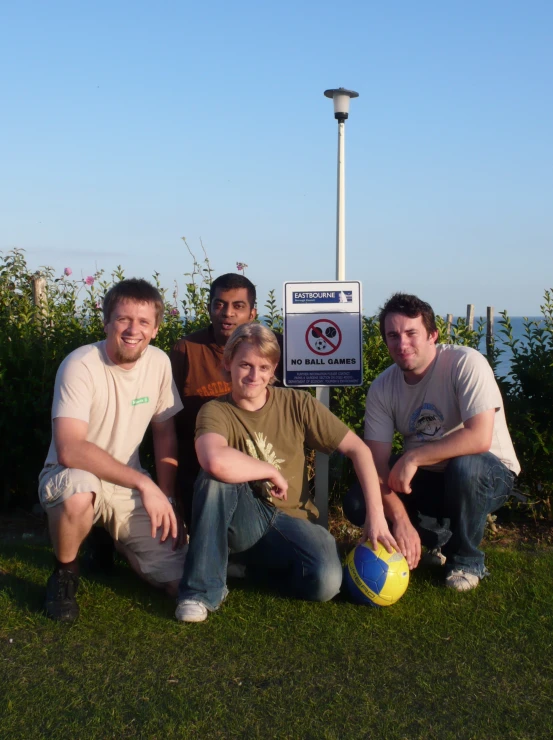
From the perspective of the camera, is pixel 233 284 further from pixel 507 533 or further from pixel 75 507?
pixel 507 533

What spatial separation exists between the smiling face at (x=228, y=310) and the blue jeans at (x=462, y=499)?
52.1 inches

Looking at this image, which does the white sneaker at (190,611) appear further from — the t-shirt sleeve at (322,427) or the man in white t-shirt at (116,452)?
the t-shirt sleeve at (322,427)

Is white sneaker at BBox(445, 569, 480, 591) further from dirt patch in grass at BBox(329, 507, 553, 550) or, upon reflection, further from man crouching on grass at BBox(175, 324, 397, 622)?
dirt patch in grass at BBox(329, 507, 553, 550)

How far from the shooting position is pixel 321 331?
5.02 m

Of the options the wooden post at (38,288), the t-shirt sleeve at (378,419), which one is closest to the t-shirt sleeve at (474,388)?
the t-shirt sleeve at (378,419)

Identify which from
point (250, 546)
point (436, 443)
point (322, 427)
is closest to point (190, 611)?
point (250, 546)

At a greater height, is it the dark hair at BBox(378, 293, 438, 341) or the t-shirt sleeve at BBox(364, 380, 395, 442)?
the dark hair at BBox(378, 293, 438, 341)

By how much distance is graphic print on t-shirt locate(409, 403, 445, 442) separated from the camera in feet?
15.8

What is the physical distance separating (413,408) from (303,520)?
1.01 m

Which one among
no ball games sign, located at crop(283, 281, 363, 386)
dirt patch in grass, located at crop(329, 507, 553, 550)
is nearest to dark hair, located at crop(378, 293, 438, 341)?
no ball games sign, located at crop(283, 281, 363, 386)

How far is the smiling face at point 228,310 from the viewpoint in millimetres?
5195

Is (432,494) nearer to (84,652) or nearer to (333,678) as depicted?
(333,678)

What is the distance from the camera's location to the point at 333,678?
3.56 meters

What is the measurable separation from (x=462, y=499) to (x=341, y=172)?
8460 millimetres
